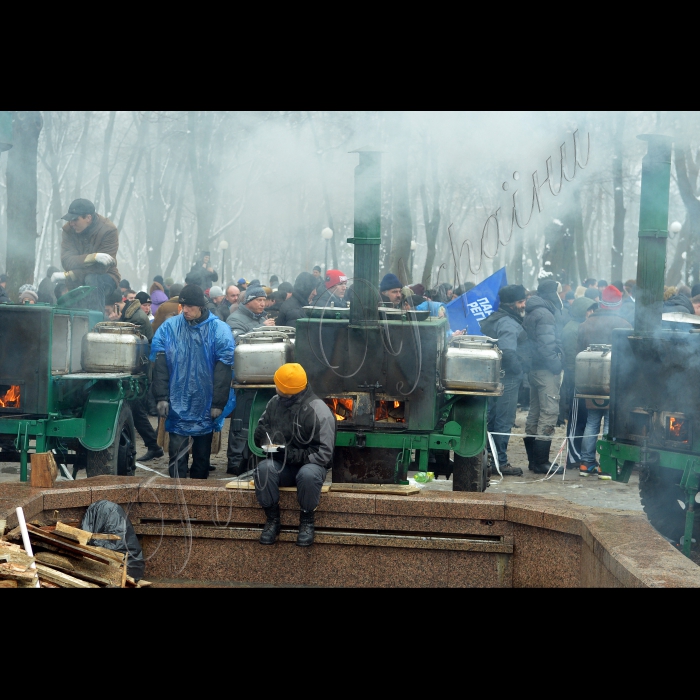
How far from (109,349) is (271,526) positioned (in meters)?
2.41

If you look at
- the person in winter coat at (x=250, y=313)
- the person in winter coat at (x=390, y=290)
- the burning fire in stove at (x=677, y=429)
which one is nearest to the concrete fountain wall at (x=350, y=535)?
the burning fire in stove at (x=677, y=429)

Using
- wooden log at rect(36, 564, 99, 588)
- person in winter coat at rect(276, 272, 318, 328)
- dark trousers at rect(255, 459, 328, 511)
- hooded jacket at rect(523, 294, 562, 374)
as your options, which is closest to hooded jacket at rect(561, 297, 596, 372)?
hooded jacket at rect(523, 294, 562, 374)

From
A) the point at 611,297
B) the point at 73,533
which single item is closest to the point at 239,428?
the point at 73,533

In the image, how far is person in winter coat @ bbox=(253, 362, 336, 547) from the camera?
6.15 meters

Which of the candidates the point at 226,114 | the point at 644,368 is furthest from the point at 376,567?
the point at 226,114

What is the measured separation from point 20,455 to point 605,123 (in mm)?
5236

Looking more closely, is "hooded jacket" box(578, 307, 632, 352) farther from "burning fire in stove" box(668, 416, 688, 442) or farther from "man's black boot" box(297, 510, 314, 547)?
"man's black boot" box(297, 510, 314, 547)

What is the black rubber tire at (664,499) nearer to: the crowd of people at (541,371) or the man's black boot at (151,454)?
the crowd of people at (541,371)

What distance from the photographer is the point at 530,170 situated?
7656mm

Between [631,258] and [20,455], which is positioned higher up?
[631,258]

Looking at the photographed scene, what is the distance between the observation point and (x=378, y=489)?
21.2 feet

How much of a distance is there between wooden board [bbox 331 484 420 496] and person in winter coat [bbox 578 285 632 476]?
349 centimetres

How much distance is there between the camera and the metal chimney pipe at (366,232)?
22.0 ft

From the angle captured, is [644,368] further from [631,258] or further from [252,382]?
[631,258]
